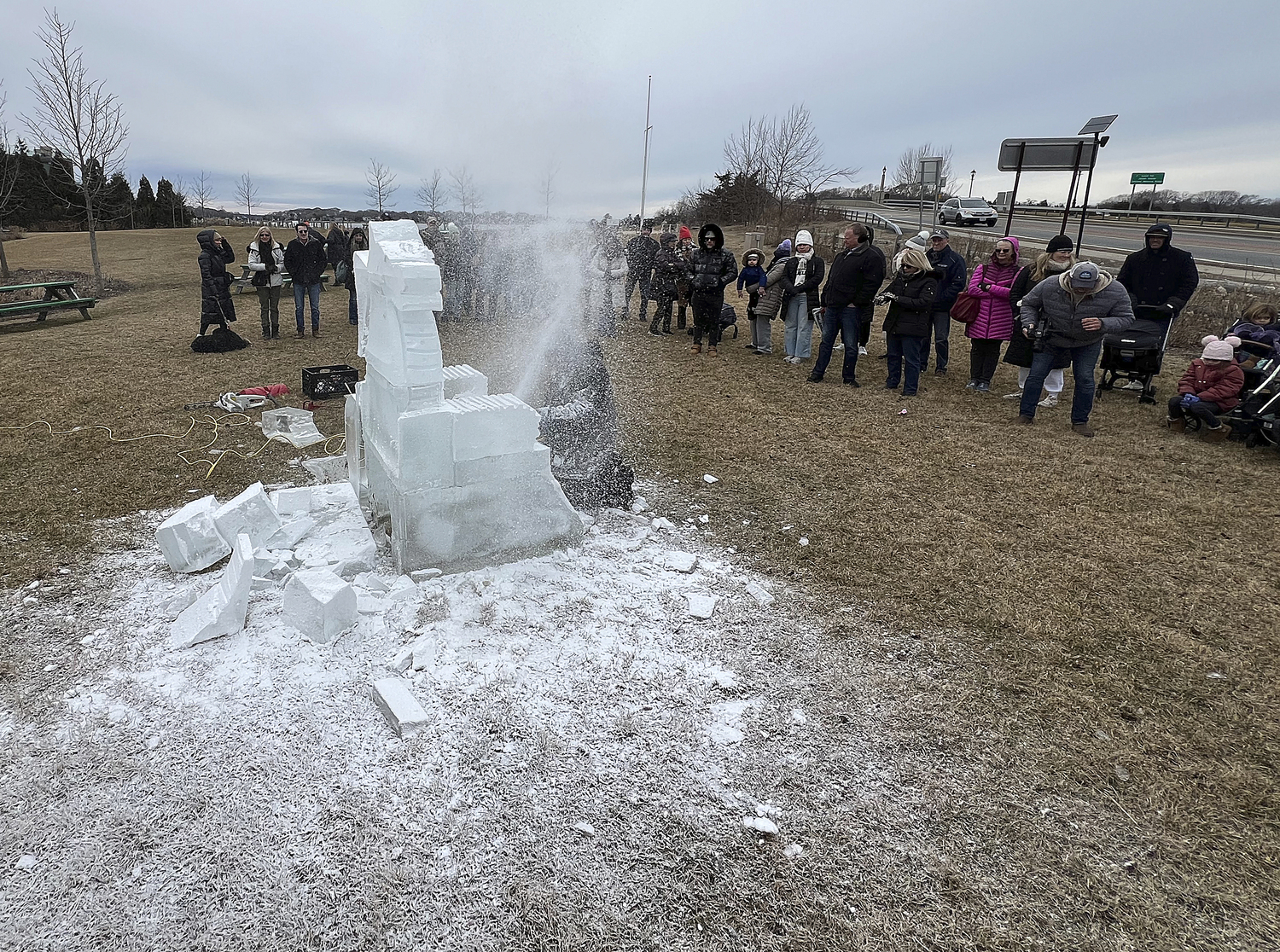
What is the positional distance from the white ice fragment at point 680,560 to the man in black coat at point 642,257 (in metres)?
10.1

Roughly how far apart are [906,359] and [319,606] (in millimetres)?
7499

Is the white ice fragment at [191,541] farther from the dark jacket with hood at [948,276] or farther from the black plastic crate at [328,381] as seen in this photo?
the dark jacket with hood at [948,276]

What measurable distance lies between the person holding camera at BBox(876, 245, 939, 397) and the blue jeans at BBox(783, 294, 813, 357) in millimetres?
1709

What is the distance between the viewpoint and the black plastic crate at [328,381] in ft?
27.6

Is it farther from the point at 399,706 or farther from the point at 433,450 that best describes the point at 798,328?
the point at 399,706

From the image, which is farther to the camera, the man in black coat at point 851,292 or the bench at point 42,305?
the bench at point 42,305

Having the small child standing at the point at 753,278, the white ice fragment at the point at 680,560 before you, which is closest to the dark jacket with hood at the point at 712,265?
the small child standing at the point at 753,278

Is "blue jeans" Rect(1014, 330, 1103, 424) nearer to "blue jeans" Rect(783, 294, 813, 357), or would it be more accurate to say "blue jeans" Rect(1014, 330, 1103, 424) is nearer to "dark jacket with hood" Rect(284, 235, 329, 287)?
"blue jeans" Rect(783, 294, 813, 357)

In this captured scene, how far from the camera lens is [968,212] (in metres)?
31.5

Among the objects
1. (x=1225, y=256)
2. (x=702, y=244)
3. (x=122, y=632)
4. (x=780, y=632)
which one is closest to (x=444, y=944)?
(x=780, y=632)

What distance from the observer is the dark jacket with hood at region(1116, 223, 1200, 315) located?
8.12 m

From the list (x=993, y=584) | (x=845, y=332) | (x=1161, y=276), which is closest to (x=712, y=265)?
(x=845, y=332)

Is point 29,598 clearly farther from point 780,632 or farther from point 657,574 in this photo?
point 780,632

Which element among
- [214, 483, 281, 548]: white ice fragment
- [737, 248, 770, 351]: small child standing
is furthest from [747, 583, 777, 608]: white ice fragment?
[737, 248, 770, 351]: small child standing
